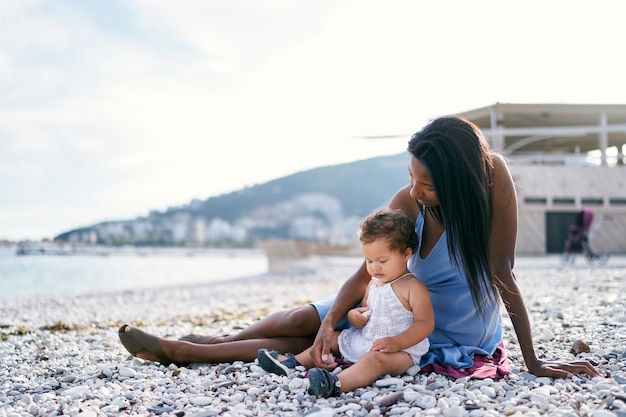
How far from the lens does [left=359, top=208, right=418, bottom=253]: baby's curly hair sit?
2420 mm

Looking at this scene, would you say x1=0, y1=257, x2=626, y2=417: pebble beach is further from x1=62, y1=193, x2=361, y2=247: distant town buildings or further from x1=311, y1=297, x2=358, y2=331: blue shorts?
x1=62, y1=193, x2=361, y2=247: distant town buildings

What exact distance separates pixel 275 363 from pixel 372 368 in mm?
507

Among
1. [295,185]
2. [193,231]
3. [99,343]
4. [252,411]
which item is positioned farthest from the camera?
[295,185]

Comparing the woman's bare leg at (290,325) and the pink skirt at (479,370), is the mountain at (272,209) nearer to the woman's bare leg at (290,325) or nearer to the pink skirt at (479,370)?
the woman's bare leg at (290,325)

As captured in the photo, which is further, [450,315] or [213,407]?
[450,315]

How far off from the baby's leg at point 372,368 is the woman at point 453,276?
171mm

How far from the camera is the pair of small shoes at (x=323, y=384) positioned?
7.27ft

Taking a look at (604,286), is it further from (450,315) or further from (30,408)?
(30,408)

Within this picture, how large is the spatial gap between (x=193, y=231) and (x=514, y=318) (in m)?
109

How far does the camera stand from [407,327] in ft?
8.08

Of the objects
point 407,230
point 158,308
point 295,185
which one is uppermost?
point 295,185

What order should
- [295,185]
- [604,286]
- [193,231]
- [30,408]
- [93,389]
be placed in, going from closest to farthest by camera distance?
[30,408]
[93,389]
[604,286]
[193,231]
[295,185]

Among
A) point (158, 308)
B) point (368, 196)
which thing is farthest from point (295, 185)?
point (158, 308)

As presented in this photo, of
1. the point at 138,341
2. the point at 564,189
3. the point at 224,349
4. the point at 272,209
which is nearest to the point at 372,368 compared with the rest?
the point at 224,349
